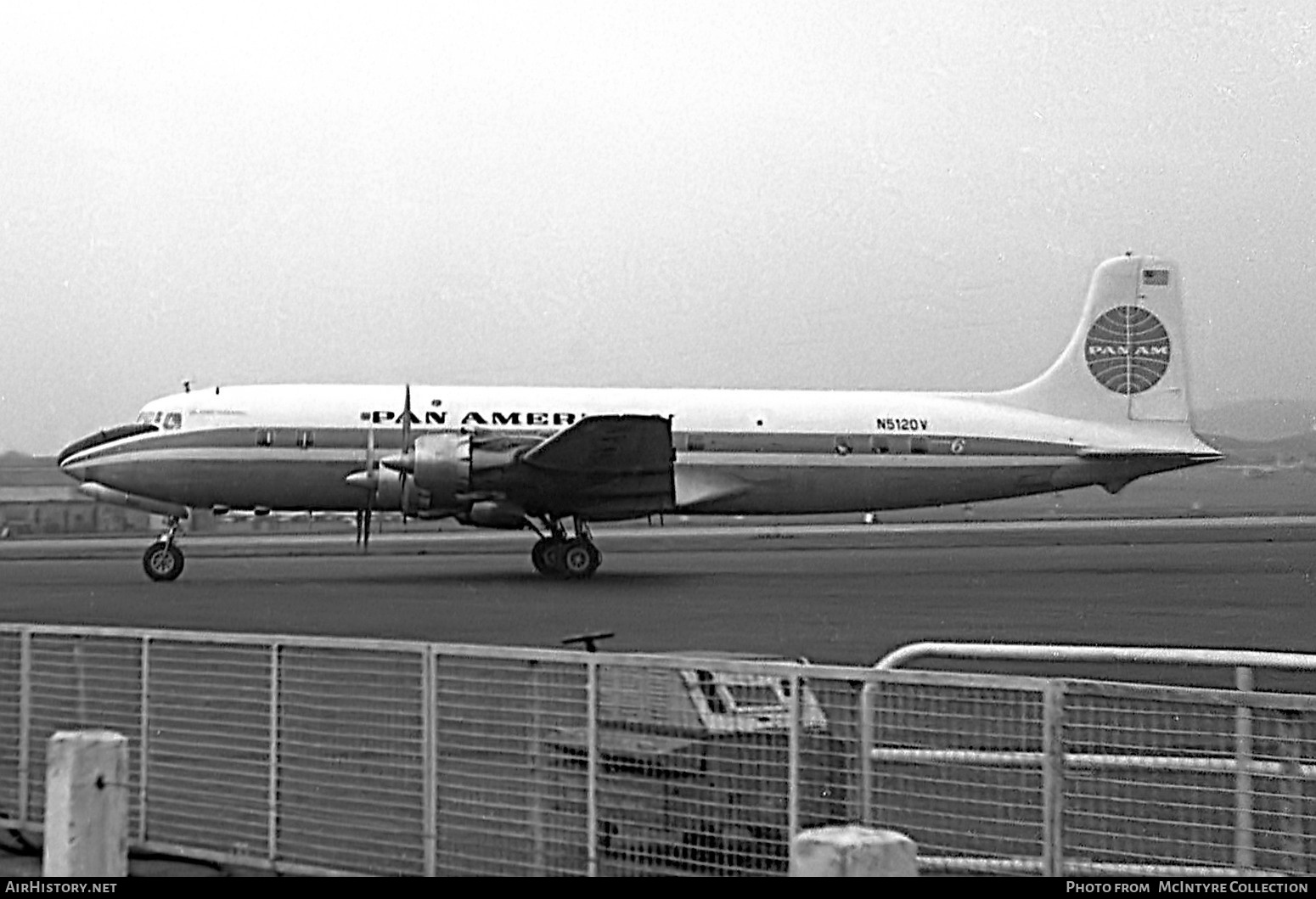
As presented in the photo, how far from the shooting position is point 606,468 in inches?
Result: 920

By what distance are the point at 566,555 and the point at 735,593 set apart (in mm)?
3685

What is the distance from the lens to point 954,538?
39406 millimetres

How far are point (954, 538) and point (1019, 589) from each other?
17426mm

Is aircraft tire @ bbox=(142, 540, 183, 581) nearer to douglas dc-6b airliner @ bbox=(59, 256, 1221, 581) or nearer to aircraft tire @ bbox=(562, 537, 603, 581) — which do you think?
douglas dc-6b airliner @ bbox=(59, 256, 1221, 581)

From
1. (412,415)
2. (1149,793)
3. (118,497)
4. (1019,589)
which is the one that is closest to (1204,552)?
(1019,589)

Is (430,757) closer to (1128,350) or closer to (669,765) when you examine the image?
(669,765)

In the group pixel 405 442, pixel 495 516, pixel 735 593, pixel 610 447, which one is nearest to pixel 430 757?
pixel 735 593

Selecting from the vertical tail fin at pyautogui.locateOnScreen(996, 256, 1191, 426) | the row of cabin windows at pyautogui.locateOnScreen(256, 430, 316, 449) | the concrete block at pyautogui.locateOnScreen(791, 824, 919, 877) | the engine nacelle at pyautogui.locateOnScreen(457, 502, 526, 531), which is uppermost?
the vertical tail fin at pyautogui.locateOnScreen(996, 256, 1191, 426)

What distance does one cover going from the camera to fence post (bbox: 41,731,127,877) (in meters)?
3.91

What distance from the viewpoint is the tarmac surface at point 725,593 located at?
50.7 ft

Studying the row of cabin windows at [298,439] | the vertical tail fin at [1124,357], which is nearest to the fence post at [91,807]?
the row of cabin windows at [298,439]

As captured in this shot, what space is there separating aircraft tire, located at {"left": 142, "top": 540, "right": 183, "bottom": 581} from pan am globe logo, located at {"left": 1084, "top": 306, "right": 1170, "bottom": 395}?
16720 millimetres

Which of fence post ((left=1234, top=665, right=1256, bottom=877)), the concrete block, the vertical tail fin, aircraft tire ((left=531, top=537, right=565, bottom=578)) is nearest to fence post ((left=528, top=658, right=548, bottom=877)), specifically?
fence post ((left=1234, top=665, right=1256, bottom=877))

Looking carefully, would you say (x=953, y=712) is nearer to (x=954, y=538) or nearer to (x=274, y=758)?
(x=274, y=758)
